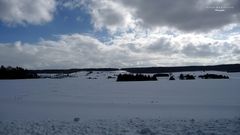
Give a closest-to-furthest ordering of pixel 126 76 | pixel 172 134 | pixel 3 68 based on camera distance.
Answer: pixel 172 134, pixel 126 76, pixel 3 68

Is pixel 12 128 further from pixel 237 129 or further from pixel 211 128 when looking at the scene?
pixel 237 129

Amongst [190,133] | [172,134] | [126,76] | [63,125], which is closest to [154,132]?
[172,134]

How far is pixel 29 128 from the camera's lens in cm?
814

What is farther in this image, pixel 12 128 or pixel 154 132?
pixel 12 128

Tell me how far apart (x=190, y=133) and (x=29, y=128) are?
5.19 m

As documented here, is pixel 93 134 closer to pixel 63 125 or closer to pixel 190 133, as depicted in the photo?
pixel 63 125

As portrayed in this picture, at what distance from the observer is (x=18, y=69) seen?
76875 millimetres

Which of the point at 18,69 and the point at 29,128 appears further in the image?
the point at 18,69

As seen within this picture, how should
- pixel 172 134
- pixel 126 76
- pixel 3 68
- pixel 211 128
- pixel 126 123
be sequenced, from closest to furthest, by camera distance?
pixel 172 134
pixel 211 128
pixel 126 123
pixel 126 76
pixel 3 68

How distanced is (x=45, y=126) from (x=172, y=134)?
4319mm

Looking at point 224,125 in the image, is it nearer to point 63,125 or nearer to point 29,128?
point 63,125

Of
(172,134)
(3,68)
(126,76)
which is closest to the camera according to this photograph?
(172,134)

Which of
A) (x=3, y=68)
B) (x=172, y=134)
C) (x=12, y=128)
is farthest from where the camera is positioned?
(x=3, y=68)

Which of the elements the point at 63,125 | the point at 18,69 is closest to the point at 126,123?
the point at 63,125
